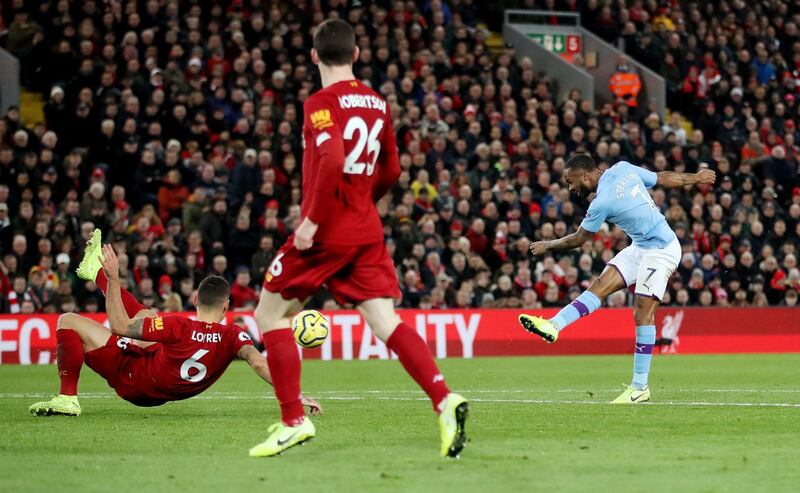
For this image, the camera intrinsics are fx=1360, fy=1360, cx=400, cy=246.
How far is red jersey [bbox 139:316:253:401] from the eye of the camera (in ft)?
33.9

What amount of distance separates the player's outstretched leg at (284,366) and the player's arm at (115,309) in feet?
7.46

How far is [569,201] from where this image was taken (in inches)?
1056

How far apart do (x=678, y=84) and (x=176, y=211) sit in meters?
14.8

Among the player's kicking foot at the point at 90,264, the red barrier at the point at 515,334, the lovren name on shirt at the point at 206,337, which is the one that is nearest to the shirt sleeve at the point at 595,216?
the lovren name on shirt at the point at 206,337

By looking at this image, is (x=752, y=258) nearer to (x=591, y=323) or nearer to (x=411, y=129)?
(x=591, y=323)

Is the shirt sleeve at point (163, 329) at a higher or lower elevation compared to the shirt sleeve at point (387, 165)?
lower

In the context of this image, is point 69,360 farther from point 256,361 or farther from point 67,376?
point 256,361

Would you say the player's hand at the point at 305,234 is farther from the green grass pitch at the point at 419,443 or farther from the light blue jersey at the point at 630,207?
the light blue jersey at the point at 630,207

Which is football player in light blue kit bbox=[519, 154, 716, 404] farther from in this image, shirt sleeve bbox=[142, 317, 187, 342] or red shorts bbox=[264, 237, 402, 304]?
red shorts bbox=[264, 237, 402, 304]

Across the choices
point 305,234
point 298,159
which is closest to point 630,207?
point 305,234

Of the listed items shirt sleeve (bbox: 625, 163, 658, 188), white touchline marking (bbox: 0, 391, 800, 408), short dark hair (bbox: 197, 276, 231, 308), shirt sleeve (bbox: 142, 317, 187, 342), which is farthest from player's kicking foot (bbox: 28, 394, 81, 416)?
shirt sleeve (bbox: 625, 163, 658, 188)

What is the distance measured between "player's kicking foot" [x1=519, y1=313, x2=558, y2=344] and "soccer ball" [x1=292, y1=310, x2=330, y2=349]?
2.05m

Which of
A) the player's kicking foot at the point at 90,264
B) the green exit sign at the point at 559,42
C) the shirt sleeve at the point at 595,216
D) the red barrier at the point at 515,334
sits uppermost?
the green exit sign at the point at 559,42

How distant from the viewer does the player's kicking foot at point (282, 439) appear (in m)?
7.82
